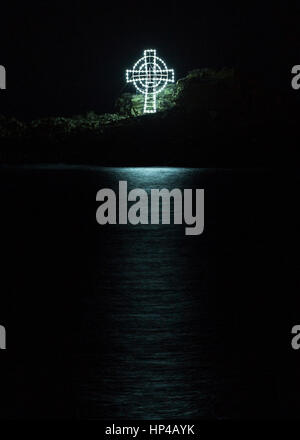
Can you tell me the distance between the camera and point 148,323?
9.94 metres

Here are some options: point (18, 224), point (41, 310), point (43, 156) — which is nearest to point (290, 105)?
point (43, 156)

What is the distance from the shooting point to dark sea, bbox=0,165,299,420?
6.90 metres

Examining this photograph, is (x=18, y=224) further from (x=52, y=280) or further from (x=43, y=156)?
(x=43, y=156)

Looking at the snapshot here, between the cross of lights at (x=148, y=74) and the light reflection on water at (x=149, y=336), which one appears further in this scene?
the cross of lights at (x=148, y=74)

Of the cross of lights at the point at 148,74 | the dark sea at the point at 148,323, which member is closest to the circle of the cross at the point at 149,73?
the cross of lights at the point at 148,74

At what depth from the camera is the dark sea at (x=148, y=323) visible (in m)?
6.90

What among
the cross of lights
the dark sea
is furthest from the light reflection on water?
the cross of lights

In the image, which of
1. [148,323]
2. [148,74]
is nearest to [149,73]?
[148,74]

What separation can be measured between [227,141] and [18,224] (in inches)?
1883

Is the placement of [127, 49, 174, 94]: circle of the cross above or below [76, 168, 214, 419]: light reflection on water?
above

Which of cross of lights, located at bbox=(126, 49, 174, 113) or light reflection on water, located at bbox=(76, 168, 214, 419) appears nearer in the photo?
light reflection on water, located at bbox=(76, 168, 214, 419)

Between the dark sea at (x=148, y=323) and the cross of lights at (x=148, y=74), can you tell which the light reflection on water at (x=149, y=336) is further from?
the cross of lights at (x=148, y=74)

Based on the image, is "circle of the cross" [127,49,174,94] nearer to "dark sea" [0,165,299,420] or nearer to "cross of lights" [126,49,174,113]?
"cross of lights" [126,49,174,113]

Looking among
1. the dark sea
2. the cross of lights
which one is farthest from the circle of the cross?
the dark sea
